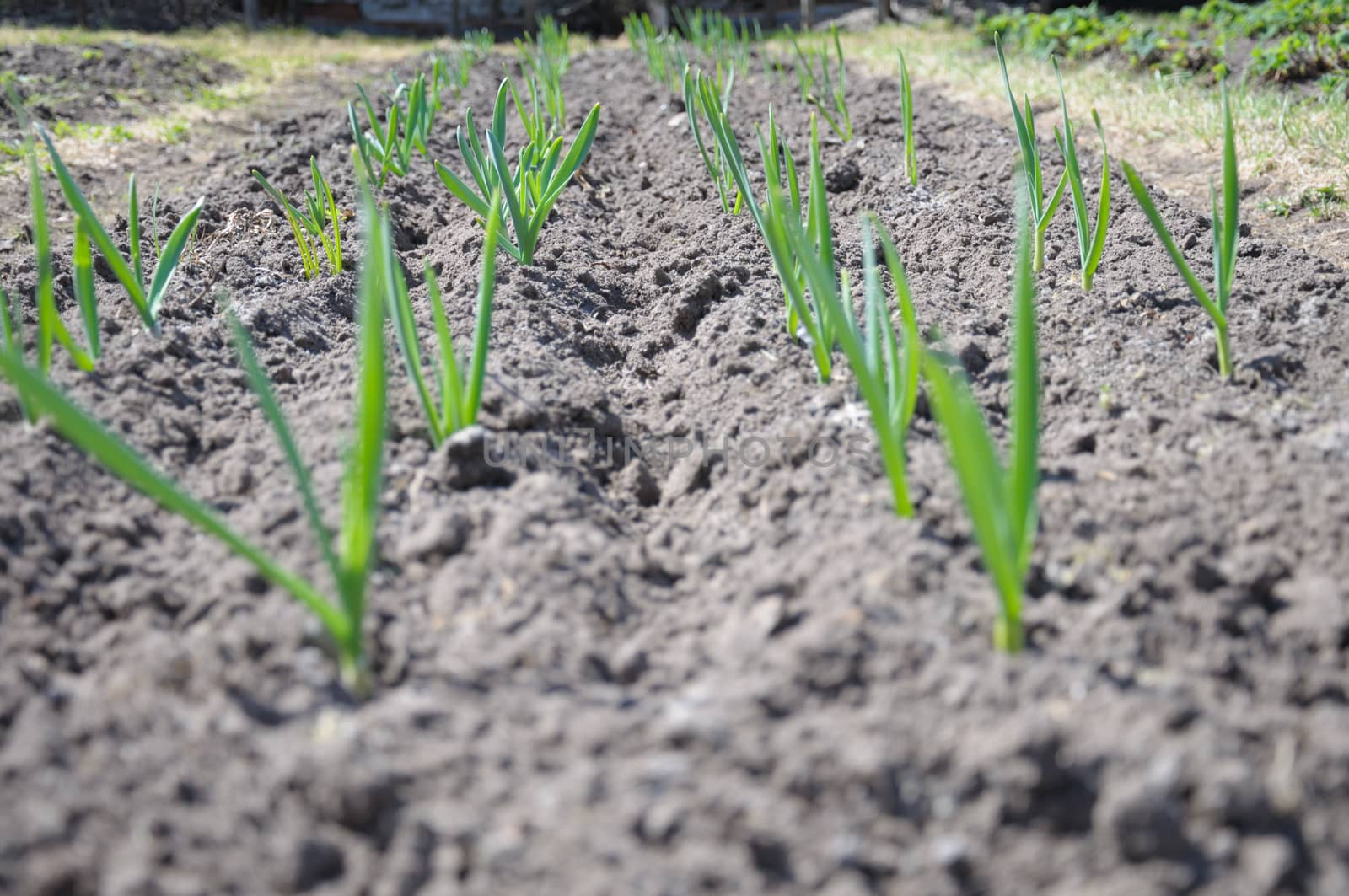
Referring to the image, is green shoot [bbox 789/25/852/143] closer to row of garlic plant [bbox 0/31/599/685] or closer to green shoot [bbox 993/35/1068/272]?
green shoot [bbox 993/35/1068/272]

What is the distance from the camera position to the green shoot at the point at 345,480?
0.90 metres

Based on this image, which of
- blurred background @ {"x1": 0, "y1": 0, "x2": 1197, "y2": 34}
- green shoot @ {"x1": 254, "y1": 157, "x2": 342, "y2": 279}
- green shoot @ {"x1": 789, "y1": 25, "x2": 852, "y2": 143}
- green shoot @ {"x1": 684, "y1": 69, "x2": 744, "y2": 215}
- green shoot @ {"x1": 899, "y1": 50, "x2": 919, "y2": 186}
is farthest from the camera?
blurred background @ {"x1": 0, "y1": 0, "x2": 1197, "y2": 34}

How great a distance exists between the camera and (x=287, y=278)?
7.91 ft

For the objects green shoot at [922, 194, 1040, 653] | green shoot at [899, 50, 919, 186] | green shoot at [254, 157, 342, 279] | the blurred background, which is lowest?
green shoot at [922, 194, 1040, 653]

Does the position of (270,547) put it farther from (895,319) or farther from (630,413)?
(895,319)

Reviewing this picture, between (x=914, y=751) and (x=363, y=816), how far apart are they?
515 mm

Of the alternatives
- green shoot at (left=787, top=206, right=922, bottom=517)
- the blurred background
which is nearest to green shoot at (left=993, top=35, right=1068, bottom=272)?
green shoot at (left=787, top=206, right=922, bottom=517)

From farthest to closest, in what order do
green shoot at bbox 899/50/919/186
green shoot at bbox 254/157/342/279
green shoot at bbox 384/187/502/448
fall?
green shoot at bbox 899/50/919/186 < green shoot at bbox 254/157/342/279 < green shoot at bbox 384/187/502/448

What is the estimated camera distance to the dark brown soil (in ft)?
2.78

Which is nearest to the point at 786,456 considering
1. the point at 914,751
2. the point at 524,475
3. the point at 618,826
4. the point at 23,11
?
the point at 524,475

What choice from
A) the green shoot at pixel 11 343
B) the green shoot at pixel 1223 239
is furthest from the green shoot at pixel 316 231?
the green shoot at pixel 1223 239

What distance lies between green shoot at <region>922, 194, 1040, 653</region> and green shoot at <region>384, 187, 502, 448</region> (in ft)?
2.09

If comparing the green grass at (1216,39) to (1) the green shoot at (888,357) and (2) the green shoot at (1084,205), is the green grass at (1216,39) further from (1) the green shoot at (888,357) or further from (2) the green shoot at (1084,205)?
(1) the green shoot at (888,357)

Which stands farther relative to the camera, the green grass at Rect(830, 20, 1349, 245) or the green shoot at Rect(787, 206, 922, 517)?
the green grass at Rect(830, 20, 1349, 245)
